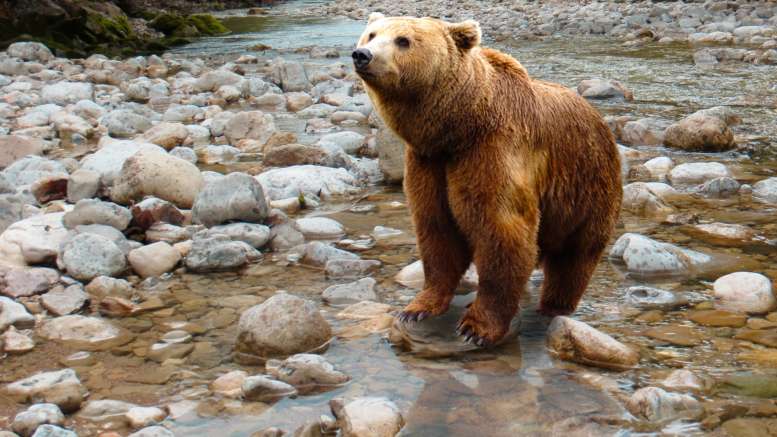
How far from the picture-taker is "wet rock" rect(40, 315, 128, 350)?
441 cm

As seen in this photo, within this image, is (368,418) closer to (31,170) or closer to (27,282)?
(27,282)

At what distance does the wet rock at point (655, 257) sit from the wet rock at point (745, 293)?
18.3 inches

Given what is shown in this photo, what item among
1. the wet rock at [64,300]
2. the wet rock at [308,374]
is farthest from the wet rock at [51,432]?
the wet rock at [64,300]

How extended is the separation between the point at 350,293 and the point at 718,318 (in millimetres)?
1881

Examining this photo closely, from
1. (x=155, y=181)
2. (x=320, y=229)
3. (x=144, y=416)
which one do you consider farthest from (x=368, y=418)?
(x=155, y=181)

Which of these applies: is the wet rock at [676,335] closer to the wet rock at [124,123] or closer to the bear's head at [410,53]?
the bear's head at [410,53]

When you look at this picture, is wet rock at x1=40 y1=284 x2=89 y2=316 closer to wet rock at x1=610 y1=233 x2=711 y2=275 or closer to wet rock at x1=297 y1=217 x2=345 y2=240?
wet rock at x1=297 y1=217 x2=345 y2=240

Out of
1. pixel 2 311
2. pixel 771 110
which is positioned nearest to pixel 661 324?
pixel 2 311

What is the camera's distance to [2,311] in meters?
4.60

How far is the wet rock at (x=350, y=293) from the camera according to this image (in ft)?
16.2

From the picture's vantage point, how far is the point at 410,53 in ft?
13.2

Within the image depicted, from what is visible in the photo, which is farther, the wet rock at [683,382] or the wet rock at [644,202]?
the wet rock at [644,202]

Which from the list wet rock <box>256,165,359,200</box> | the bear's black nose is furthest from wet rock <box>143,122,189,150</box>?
the bear's black nose

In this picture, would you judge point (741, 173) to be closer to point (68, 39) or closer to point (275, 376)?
point (275, 376)
